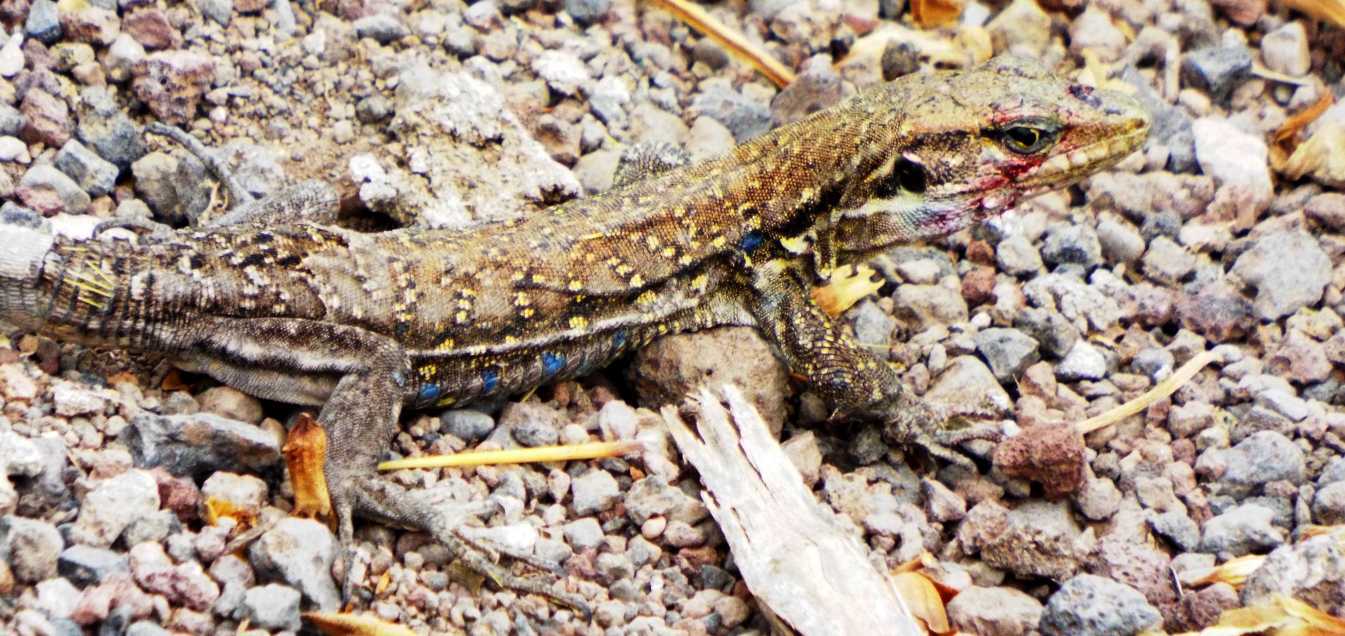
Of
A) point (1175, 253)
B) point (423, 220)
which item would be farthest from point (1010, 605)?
point (423, 220)

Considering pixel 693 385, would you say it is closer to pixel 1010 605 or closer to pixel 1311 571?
pixel 1010 605

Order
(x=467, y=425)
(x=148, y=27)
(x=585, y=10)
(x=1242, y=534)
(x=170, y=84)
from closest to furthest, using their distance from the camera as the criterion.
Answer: (x=1242, y=534) < (x=467, y=425) < (x=170, y=84) < (x=148, y=27) < (x=585, y=10)

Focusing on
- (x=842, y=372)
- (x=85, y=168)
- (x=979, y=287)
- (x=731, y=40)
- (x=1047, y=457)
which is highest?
(x=731, y=40)

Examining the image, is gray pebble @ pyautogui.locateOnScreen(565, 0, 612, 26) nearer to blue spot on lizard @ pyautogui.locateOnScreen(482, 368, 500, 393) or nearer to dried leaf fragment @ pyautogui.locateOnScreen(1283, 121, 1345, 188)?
blue spot on lizard @ pyautogui.locateOnScreen(482, 368, 500, 393)

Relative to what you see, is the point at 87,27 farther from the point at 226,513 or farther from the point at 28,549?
the point at 28,549

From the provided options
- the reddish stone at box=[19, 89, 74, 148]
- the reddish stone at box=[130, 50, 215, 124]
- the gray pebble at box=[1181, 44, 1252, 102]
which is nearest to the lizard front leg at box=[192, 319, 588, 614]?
the reddish stone at box=[19, 89, 74, 148]

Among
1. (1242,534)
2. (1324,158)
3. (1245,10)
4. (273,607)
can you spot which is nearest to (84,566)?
(273,607)
